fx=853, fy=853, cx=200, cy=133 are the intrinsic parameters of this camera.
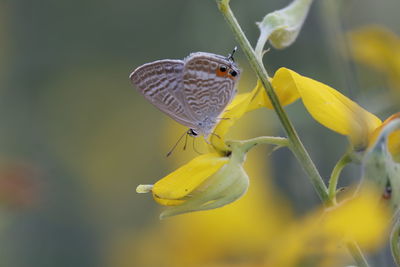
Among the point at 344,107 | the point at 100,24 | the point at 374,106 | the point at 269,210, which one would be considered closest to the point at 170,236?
the point at 269,210

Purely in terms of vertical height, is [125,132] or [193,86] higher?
[193,86]

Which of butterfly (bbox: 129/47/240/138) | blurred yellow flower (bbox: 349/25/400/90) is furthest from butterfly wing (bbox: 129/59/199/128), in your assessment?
blurred yellow flower (bbox: 349/25/400/90)

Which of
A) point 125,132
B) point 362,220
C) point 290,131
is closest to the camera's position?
point 362,220

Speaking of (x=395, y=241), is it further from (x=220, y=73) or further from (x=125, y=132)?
(x=125, y=132)

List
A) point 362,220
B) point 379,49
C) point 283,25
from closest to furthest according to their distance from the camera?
point 362,220 → point 283,25 → point 379,49

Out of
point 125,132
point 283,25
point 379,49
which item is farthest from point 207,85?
point 125,132

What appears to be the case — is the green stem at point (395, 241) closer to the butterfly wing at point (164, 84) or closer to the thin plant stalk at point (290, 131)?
the thin plant stalk at point (290, 131)

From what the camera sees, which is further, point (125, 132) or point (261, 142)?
point (125, 132)
